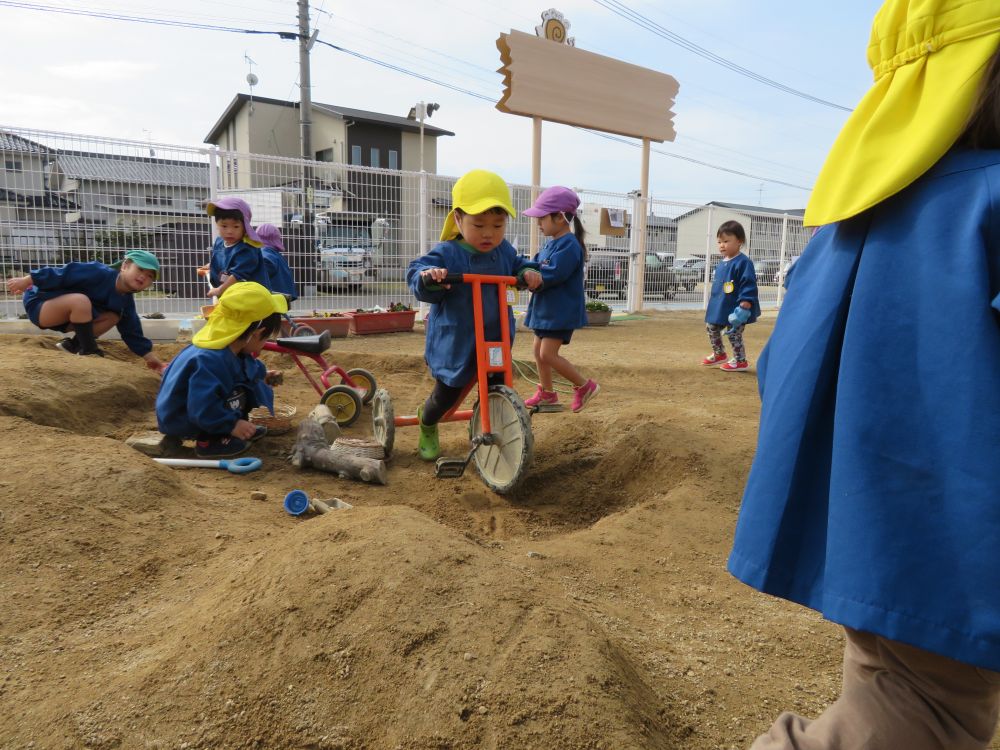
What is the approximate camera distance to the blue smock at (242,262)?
17.6 feet

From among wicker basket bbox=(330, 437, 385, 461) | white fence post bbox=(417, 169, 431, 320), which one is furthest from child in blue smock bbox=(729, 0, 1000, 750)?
white fence post bbox=(417, 169, 431, 320)

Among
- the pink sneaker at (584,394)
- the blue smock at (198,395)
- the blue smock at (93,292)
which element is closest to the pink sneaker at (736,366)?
the pink sneaker at (584,394)

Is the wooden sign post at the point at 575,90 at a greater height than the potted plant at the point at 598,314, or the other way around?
the wooden sign post at the point at 575,90

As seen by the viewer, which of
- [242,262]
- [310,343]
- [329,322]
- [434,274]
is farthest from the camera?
[329,322]

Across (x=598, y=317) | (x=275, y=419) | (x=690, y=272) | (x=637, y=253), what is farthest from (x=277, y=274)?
(x=690, y=272)

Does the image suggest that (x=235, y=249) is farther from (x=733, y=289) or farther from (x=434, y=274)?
(x=733, y=289)

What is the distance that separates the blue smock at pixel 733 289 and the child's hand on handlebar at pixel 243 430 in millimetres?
4795

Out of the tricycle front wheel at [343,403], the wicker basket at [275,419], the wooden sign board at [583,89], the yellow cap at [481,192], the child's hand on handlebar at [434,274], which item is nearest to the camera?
the child's hand on handlebar at [434,274]

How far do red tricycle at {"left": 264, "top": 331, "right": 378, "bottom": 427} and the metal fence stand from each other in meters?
3.78

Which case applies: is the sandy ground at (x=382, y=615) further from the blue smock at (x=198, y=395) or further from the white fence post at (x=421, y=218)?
the white fence post at (x=421, y=218)

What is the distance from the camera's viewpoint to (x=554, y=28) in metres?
11.3

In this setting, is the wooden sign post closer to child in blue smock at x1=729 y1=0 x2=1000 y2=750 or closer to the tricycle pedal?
the tricycle pedal

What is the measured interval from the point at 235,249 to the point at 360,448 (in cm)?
262

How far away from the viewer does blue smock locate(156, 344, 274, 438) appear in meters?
3.60
